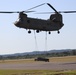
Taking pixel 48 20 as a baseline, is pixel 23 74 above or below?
below

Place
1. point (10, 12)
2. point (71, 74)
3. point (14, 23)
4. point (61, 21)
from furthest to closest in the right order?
1. point (61, 21)
2. point (14, 23)
3. point (71, 74)
4. point (10, 12)

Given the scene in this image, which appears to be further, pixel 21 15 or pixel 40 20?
pixel 40 20

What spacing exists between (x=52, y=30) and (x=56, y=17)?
2617 millimetres

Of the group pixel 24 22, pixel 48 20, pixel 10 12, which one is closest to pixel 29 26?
pixel 24 22

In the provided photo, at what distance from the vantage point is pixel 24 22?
6400cm

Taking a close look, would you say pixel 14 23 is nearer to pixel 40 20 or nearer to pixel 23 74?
pixel 40 20

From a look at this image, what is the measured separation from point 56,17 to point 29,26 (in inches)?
220

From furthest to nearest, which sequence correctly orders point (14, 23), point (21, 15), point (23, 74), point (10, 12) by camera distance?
point (14, 23) → point (21, 15) → point (23, 74) → point (10, 12)

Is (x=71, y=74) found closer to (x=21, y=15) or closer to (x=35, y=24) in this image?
(x=21, y=15)

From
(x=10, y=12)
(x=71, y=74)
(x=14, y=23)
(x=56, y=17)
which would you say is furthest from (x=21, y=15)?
(x=10, y=12)

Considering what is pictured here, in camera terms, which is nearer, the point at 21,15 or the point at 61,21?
the point at 21,15

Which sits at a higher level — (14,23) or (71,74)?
(14,23)

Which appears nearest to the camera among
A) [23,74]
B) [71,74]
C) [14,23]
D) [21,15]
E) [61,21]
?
[71,74]

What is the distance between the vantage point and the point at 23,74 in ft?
161
